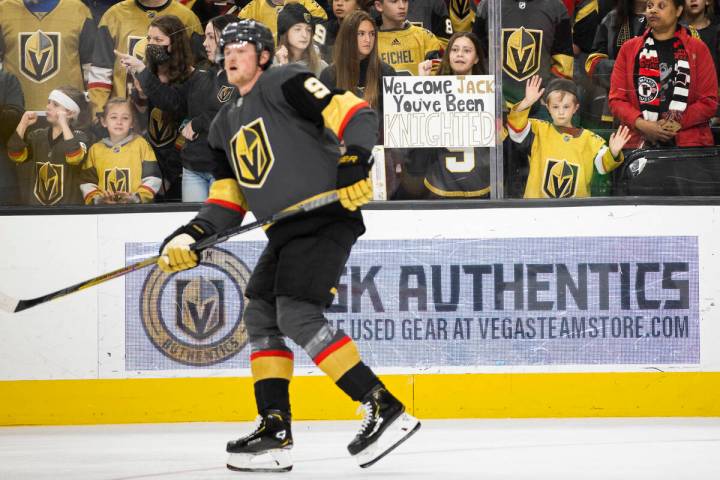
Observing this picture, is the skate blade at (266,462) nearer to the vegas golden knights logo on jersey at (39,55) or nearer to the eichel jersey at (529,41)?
the eichel jersey at (529,41)

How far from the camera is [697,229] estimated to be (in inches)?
168

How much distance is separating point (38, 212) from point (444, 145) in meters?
1.61

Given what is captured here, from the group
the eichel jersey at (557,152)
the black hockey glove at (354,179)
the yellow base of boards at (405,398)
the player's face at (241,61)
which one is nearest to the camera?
Answer: the black hockey glove at (354,179)

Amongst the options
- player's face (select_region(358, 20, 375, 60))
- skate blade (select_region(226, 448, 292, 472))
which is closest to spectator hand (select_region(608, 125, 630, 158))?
player's face (select_region(358, 20, 375, 60))

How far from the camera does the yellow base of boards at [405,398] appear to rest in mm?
4242

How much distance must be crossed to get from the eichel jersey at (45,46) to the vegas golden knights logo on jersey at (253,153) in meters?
1.61

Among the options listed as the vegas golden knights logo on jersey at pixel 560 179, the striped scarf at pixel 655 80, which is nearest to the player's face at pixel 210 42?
the vegas golden knights logo on jersey at pixel 560 179

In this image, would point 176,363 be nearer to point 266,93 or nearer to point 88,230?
point 88,230

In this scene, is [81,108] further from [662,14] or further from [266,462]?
[662,14]

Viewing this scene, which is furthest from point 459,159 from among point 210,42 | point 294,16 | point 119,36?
point 119,36

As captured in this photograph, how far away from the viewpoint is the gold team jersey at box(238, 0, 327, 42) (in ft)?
14.8

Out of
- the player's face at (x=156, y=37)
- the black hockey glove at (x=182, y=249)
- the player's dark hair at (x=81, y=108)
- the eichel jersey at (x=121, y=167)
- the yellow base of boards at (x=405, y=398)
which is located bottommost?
the yellow base of boards at (x=405, y=398)

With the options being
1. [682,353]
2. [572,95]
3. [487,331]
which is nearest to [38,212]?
[487,331]

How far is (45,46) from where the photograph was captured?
452 centimetres
